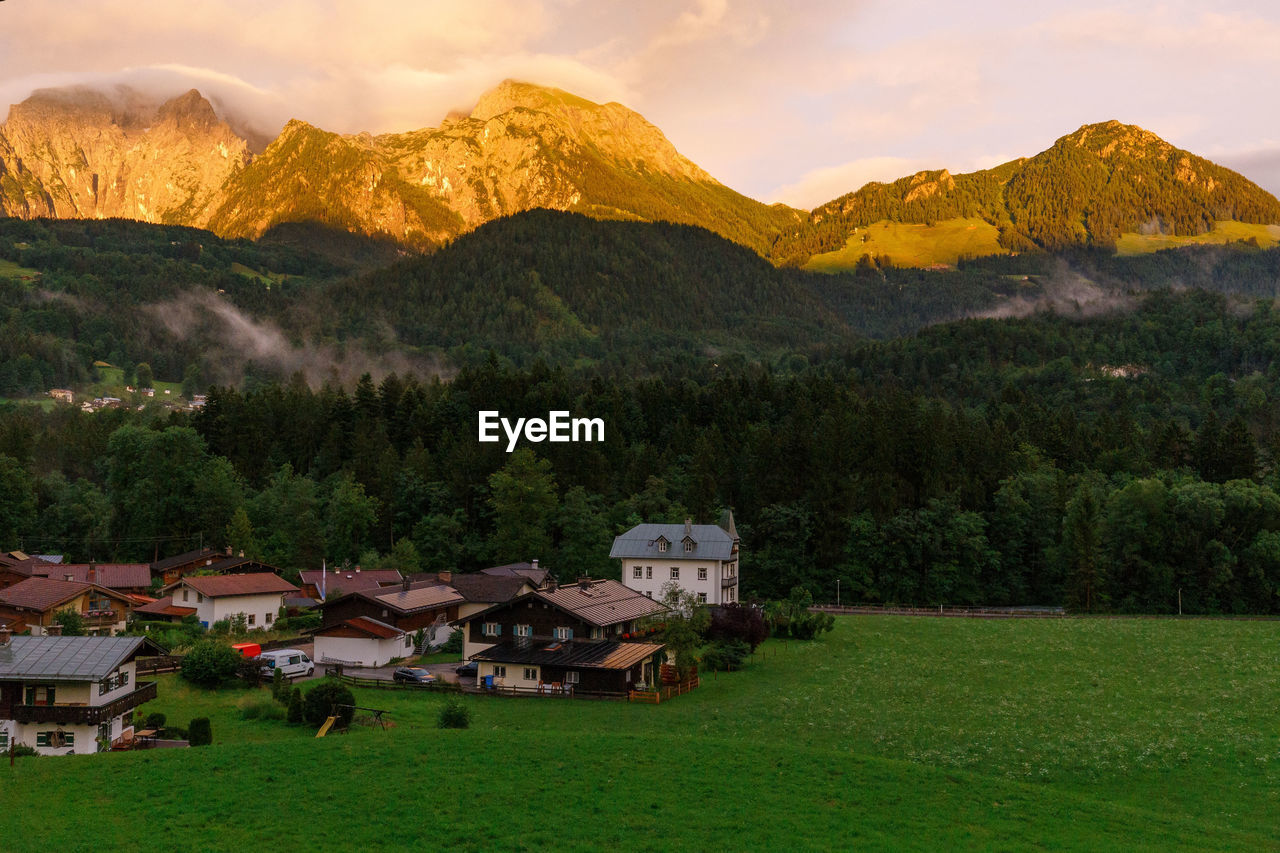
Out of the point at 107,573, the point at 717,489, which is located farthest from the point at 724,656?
the point at 107,573

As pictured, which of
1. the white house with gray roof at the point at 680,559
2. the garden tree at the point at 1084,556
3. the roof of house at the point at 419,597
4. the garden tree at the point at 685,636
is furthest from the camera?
the garden tree at the point at 1084,556

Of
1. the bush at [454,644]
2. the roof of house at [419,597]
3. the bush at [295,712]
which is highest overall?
the roof of house at [419,597]

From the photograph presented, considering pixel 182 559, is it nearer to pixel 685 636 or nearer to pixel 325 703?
pixel 325 703

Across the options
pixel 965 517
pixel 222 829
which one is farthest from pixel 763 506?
pixel 222 829

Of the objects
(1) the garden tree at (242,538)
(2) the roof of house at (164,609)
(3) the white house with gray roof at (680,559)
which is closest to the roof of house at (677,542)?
(3) the white house with gray roof at (680,559)

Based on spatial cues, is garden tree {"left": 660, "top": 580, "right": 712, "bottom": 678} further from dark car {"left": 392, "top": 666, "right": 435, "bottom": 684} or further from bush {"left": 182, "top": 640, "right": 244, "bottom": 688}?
bush {"left": 182, "top": 640, "right": 244, "bottom": 688}

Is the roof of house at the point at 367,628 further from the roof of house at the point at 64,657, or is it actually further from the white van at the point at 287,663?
the roof of house at the point at 64,657

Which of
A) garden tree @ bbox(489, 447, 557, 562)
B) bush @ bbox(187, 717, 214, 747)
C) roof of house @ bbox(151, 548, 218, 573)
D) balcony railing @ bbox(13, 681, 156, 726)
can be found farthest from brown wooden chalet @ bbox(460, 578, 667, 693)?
roof of house @ bbox(151, 548, 218, 573)
